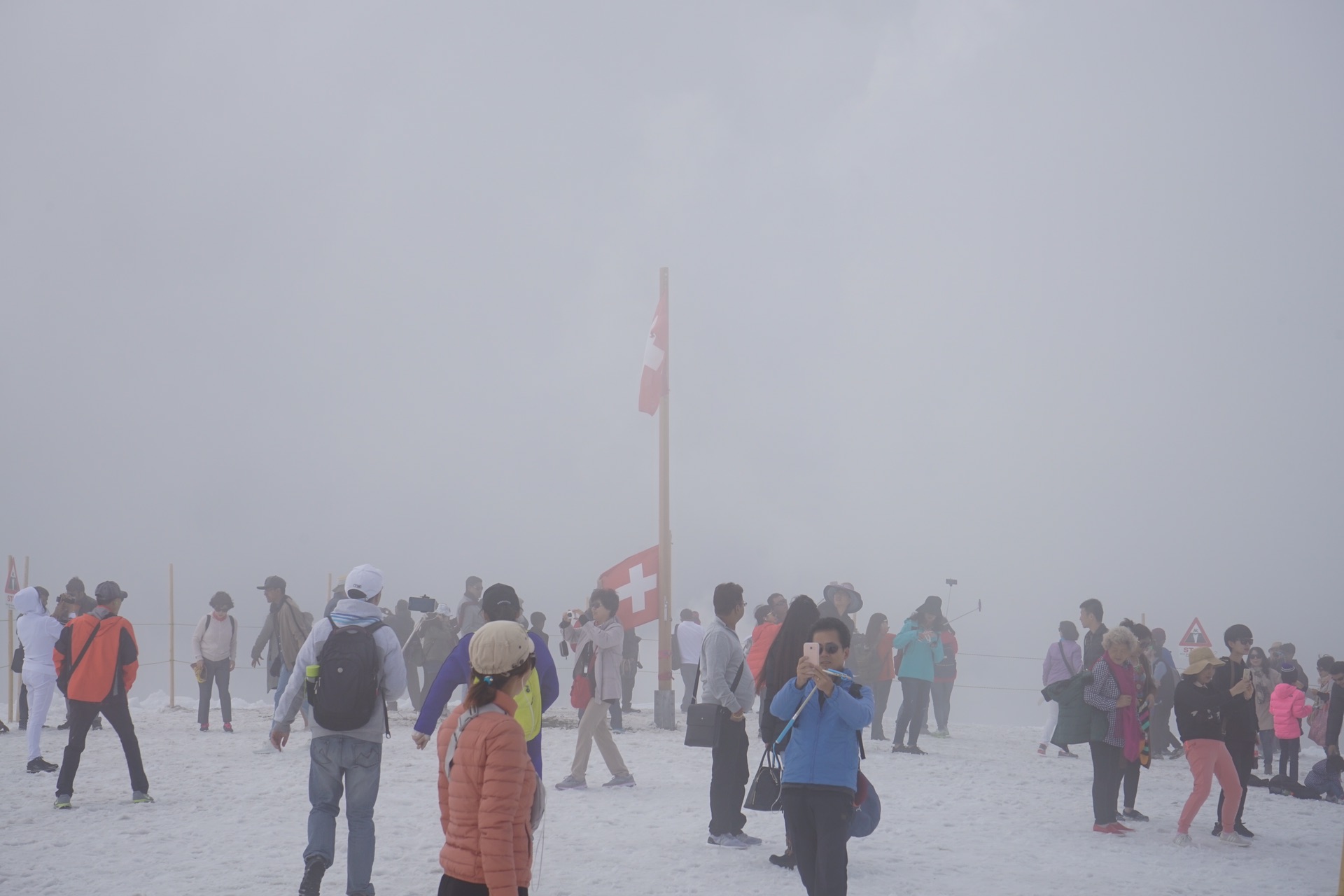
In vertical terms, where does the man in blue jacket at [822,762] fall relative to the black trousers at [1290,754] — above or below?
above

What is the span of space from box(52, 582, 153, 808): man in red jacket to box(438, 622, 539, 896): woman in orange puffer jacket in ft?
21.2

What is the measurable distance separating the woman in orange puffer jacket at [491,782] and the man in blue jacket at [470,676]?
1.63m

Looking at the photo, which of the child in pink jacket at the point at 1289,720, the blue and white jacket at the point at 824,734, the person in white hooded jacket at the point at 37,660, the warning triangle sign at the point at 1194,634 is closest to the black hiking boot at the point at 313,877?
the blue and white jacket at the point at 824,734

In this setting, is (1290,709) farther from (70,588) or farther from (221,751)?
(70,588)

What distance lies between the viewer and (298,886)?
22.2 feet

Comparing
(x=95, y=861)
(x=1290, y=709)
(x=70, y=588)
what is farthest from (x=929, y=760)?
(x=70, y=588)

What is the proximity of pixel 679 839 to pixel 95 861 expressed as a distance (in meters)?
4.33

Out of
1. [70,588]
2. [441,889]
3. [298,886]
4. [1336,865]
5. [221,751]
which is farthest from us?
[70,588]

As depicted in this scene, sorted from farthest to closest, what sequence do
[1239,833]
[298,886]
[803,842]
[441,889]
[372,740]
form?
[1239,833], [298,886], [372,740], [803,842], [441,889]

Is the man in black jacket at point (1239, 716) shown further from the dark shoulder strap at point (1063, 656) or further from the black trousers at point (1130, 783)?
the dark shoulder strap at point (1063, 656)

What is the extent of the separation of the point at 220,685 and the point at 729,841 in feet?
34.4

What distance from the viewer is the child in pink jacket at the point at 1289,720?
42.6 feet

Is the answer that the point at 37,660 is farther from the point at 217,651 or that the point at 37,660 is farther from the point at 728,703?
the point at 728,703

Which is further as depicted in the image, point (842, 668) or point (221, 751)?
point (221, 751)
